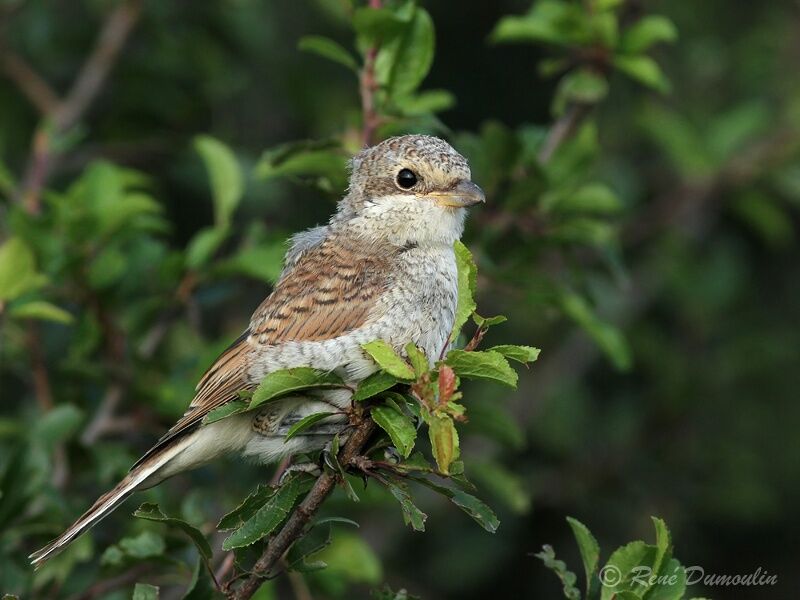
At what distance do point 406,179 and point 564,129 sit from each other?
134 centimetres

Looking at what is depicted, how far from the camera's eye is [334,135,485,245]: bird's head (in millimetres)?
3840

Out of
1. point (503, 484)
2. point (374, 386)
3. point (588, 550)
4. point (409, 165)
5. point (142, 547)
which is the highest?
point (409, 165)

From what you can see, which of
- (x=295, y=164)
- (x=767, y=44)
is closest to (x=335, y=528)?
(x=295, y=164)

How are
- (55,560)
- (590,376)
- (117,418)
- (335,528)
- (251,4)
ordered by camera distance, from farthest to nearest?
(590,376) → (251,4) → (335,528) → (117,418) → (55,560)

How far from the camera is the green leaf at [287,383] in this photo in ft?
9.97

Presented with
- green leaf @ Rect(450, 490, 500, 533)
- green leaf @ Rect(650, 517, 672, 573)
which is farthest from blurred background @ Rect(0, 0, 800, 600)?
green leaf @ Rect(650, 517, 672, 573)

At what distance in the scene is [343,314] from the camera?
3.63 metres

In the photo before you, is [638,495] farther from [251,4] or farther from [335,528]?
[251,4]

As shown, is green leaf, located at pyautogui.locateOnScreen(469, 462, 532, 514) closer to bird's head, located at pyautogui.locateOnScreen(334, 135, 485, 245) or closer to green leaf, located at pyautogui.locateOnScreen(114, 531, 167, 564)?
bird's head, located at pyautogui.locateOnScreen(334, 135, 485, 245)

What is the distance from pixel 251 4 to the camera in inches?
259

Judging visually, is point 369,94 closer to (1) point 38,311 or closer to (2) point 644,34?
(2) point 644,34

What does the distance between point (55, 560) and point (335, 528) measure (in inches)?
52.5

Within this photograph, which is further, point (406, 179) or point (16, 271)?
point (16, 271)

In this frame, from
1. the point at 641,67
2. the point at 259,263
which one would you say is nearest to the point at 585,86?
the point at 641,67
